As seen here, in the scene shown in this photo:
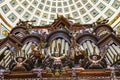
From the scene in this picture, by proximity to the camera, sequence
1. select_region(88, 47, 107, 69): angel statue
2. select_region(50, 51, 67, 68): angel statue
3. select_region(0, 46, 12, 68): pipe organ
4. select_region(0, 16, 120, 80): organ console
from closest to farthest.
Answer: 1. select_region(0, 16, 120, 80): organ console
2. select_region(50, 51, 67, 68): angel statue
3. select_region(88, 47, 107, 69): angel statue
4. select_region(0, 46, 12, 68): pipe organ

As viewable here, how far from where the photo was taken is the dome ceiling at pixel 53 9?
81.7 feet

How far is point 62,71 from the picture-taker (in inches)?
480

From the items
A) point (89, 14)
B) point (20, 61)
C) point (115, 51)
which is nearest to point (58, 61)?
point (20, 61)

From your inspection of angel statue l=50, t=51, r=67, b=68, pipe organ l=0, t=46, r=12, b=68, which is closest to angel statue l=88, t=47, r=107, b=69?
angel statue l=50, t=51, r=67, b=68

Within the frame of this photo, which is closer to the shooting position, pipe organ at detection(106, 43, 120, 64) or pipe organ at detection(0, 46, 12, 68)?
pipe organ at detection(106, 43, 120, 64)

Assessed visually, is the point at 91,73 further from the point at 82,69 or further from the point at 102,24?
the point at 102,24

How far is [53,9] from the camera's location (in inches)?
1017

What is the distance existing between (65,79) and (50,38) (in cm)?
664

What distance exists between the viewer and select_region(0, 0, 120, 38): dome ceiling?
2491 centimetres

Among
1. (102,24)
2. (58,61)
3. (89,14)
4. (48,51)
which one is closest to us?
(58,61)

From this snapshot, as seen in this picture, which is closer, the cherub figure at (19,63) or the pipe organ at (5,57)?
the cherub figure at (19,63)

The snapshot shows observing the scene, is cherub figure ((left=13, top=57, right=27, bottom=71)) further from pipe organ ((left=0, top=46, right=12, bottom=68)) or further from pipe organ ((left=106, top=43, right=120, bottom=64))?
pipe organ ((left=106, top=43, right=120, bottom=64))

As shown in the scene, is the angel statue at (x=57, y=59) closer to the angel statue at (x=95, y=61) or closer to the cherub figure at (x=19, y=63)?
the angel statue at (x=95, y=61)

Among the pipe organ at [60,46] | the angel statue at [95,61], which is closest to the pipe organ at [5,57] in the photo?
the pipe organ at [60,46]
